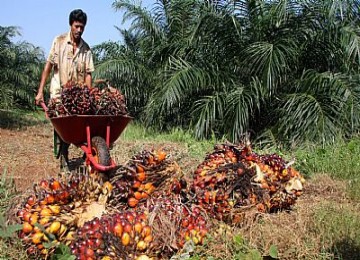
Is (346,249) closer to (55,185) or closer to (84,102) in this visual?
(55,185)

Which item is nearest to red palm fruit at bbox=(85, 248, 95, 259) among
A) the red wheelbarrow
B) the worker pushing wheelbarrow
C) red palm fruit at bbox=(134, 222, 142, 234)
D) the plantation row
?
red palm fruit at bbox=(134, 222, 142, 234)

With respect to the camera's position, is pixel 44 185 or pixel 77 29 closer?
pixel 44 185

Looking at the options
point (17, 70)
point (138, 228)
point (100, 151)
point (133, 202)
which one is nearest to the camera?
point (138, 228)

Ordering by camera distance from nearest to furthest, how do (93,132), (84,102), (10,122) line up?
(84,102) < (93,132) < (10,122)

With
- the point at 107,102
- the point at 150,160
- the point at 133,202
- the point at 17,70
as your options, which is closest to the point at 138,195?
the point at 133,202

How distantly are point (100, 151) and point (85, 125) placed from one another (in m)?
0.29

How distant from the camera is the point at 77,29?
474 centimetres

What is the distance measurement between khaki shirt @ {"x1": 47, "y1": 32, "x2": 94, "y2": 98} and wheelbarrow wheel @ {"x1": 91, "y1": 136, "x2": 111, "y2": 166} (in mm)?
1053

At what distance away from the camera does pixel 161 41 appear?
34.5 ft

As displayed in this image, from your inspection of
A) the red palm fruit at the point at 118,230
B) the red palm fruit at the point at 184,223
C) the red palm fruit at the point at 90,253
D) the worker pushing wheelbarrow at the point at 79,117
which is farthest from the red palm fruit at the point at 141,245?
the worker pushing wheelbarrow at the point at 79,117

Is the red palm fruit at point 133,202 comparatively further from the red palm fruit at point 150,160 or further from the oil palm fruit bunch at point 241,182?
the oil palm fruit bunch at point 241,182

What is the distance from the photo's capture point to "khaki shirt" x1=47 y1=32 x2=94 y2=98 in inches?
194

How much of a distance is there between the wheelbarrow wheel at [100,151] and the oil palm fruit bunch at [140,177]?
0.47 m

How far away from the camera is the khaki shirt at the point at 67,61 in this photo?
4930mm
